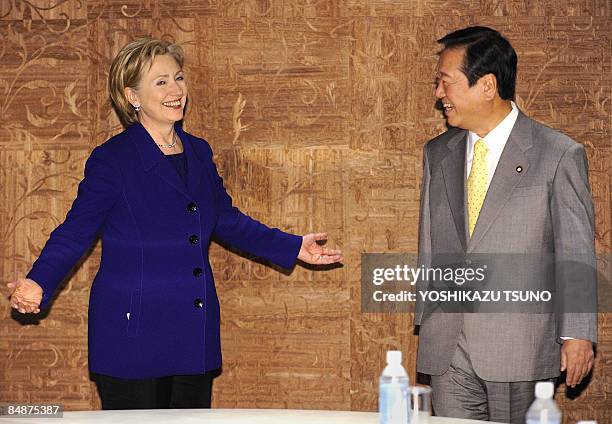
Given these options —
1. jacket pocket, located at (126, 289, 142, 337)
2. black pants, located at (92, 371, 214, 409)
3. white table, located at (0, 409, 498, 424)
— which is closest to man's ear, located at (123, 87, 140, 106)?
jacket pocket, located at (126, 289, 142, 337)

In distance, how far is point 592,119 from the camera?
4.05 meters

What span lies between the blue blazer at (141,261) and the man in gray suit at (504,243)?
79 centimetres

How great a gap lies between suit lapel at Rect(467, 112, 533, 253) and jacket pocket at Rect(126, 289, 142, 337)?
3.72 feet

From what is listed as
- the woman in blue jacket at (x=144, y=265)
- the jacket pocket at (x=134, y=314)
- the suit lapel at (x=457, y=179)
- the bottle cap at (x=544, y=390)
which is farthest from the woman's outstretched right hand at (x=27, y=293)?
the bottle cap at (x=544, y=390)

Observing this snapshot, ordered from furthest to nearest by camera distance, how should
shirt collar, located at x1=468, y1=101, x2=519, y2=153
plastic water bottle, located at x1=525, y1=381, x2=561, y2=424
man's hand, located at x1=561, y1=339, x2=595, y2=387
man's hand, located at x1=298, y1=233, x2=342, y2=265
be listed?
1. man's hand, located at x1=298, y1=233, x2=342, y2=265
2. shirt collar, located at x1=468, y1=101, x2=519, y2=153
3. man's hand, located at x1=561, y1=339, x2=595, y2=387
4. plastic water bottle, located at x1=525, y1=381, x2=561, y2=424

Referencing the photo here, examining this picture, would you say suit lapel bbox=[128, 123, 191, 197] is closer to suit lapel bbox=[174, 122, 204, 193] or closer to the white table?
suit lapel bbox=[174, 122, 204, 193]

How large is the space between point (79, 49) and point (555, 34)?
6.57ft

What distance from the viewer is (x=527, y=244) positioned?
320 centimetres

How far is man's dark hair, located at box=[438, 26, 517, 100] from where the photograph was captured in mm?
3385

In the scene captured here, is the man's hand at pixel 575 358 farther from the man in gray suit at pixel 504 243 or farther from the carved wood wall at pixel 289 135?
the carved wood wall at pixel 289 135

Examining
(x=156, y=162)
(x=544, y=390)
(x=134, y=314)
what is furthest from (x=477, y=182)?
(x=544, y=390)

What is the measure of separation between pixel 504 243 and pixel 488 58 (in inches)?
26.4

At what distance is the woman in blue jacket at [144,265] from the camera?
3256 millimetres

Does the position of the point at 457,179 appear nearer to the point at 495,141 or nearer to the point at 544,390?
the point at 495,141
